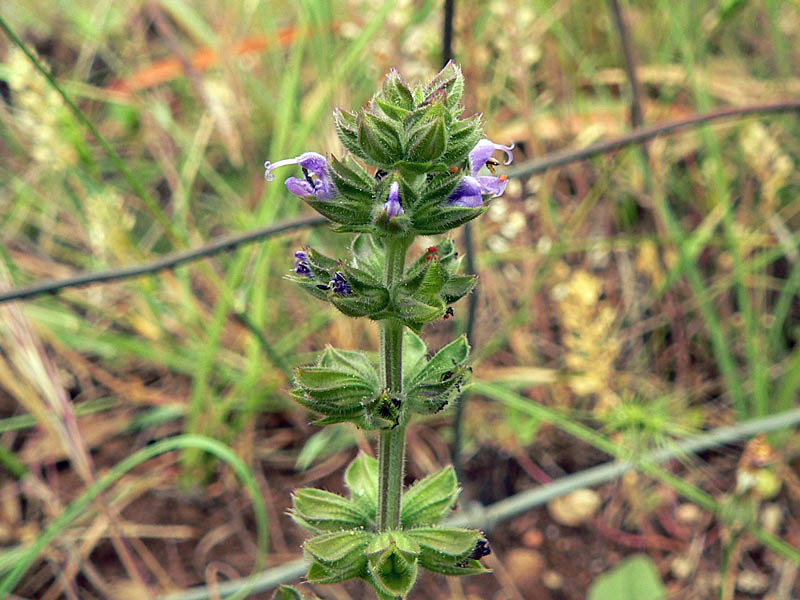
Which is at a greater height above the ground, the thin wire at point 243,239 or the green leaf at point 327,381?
the thin wire at point 243,239

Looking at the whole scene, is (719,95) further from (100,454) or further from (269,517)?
(100,454)

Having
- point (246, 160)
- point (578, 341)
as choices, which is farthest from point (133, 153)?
point (578, 341)

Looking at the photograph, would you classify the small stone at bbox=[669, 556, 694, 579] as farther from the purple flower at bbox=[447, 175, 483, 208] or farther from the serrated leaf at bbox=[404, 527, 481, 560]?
the purple flower at bbox=[447, 175, 483, 208]

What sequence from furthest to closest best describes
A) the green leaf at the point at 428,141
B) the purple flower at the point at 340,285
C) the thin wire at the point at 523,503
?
the thin wire at the point at 523,503 < the purple flower at the point at 340,285 < the green leaf at the point at 428,141

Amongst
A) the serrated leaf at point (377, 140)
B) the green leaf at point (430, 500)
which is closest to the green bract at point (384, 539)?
the green leaf at point (430, 500)

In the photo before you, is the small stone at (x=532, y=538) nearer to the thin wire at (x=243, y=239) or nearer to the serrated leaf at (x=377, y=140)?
the thin wire at (x=243, y=239)

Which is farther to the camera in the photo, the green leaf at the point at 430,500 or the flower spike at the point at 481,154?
the green leaf at the point at 430,500

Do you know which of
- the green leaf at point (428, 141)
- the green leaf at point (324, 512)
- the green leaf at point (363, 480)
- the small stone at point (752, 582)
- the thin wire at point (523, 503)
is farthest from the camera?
the small stone at point (752, 582)
